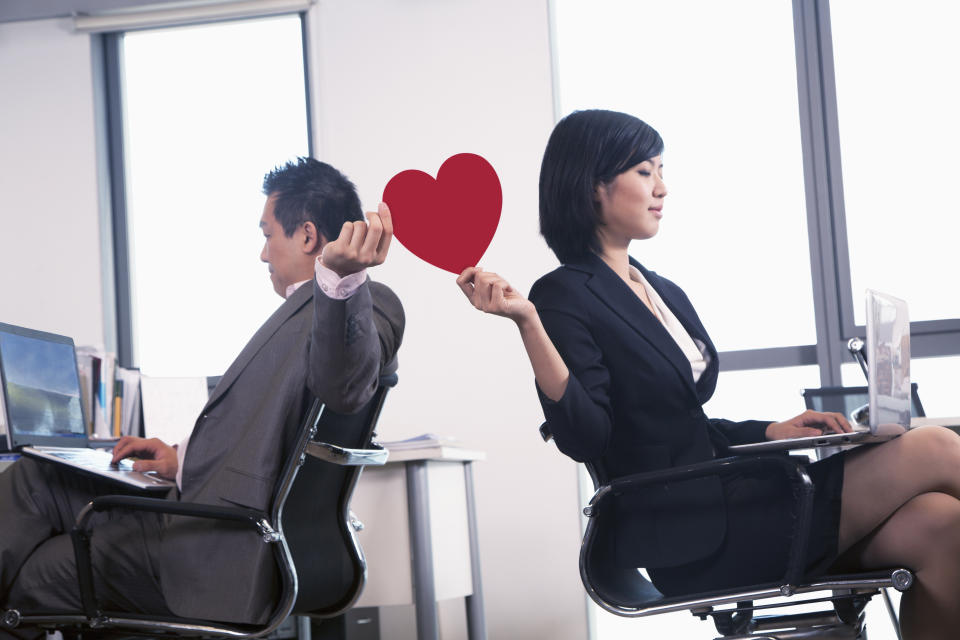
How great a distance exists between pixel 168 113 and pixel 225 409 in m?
3.17

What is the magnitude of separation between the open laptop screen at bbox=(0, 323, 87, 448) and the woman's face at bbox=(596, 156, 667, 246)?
1.36m

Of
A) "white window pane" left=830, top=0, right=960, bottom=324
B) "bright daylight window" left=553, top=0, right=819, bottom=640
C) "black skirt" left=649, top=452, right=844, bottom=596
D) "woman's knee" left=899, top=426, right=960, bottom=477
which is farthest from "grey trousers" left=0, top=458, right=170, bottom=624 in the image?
"white window pane" left=830, top=0, right=960, bottom=324

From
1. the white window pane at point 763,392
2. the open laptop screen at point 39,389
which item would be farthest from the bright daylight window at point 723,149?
the open laptop screen at point 39,389

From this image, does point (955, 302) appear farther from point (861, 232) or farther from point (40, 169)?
point (40, 169)

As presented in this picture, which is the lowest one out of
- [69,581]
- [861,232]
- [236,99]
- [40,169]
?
[69,581]

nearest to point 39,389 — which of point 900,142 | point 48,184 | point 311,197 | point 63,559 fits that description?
point 63,559

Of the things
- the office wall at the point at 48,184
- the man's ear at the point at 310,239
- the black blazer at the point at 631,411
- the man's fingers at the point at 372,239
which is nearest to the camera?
the man's fingers at the point at 372,239

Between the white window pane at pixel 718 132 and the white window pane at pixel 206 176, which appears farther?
the white window pane at pixel 206 176

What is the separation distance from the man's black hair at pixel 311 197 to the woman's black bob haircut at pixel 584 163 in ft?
1.77

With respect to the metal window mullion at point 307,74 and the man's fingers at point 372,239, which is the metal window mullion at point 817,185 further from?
the man's fingers at point 372,239

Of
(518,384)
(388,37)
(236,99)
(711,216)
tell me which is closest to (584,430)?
(518,384)

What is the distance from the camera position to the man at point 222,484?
5.49 ft

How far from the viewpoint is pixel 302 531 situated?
1892mm

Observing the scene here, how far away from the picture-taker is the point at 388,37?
433 centimetres
